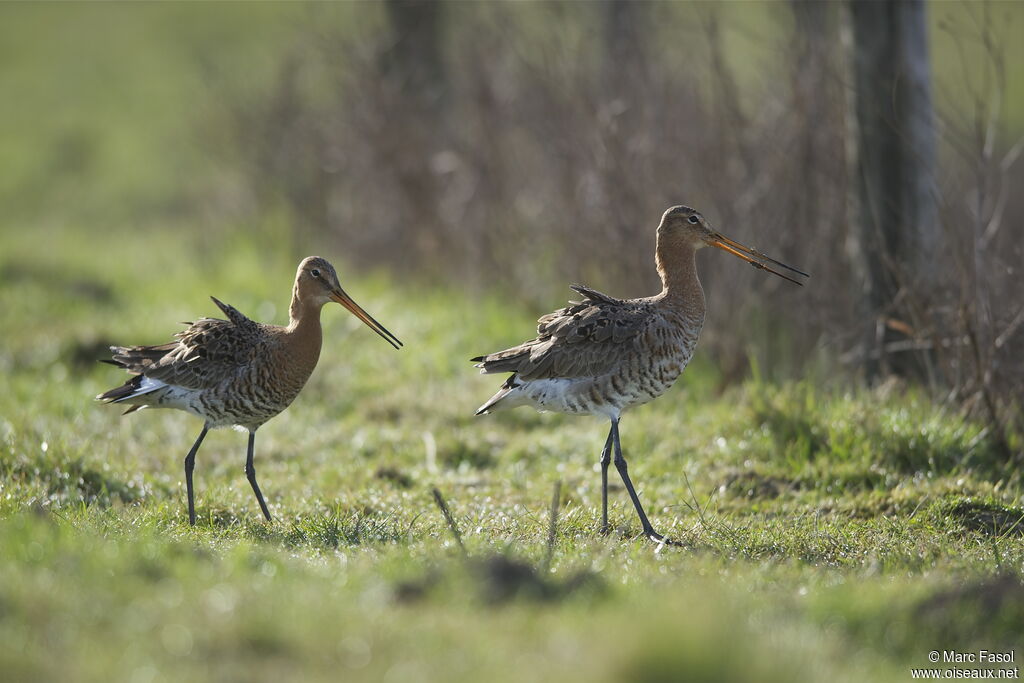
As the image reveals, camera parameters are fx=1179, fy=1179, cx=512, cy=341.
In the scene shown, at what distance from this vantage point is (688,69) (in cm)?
1208

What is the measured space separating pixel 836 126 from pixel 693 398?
2468 millimetres

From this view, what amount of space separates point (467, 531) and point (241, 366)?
176cm

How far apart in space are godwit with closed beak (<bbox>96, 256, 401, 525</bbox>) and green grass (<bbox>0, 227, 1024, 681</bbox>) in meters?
0.52

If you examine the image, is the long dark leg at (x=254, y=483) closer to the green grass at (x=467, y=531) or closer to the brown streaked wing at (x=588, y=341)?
the green grass at (x=467, y=531)

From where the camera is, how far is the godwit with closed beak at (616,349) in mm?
6711

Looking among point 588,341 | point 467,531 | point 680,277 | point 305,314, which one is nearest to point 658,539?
point 467,531

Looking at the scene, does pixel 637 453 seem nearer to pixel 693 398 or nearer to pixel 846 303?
pixel 693 398

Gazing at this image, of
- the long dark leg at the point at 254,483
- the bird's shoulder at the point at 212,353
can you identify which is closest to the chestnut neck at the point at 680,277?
the bird's shoulder at the point at 212,353

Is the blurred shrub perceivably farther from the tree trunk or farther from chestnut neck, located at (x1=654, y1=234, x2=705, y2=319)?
chestnut neck, located at (x1=654, y1=234, x2=705, y2=319)

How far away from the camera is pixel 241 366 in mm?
6863

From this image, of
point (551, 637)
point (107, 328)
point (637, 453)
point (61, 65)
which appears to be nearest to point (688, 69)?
point (637, 453)

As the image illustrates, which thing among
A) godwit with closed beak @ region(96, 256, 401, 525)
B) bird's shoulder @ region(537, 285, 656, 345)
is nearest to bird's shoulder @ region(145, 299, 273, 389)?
godwit with closed beak @ region(96, 256, 401, 525)

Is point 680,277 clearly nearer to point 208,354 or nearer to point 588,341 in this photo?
point 588,341

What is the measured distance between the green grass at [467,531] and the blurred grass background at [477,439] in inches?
0.8
